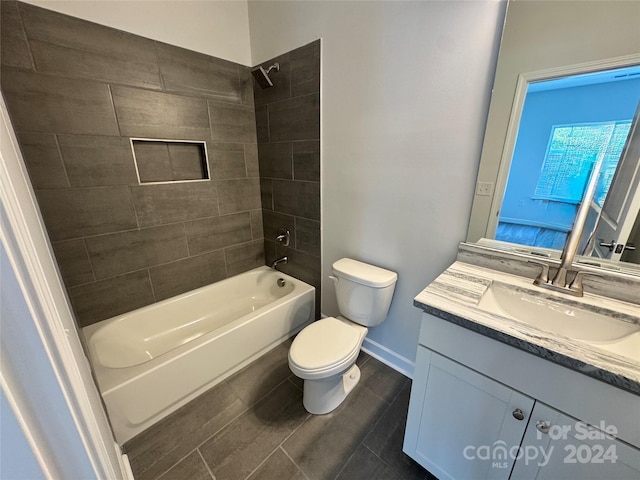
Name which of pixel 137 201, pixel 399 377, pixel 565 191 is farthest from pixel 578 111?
pixel 137 201

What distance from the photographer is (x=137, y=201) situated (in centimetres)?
175

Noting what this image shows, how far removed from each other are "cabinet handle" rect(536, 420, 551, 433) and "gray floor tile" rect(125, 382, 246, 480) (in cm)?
138

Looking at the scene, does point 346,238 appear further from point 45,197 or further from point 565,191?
point 45,197

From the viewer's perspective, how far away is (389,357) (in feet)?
6.05

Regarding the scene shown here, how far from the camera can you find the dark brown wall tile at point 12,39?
1.23 m

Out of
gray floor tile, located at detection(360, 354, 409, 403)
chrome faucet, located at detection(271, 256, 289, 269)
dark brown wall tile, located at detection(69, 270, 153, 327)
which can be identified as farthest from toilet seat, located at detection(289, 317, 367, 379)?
dark brown wall tile, located at detection(69, 270, 153, 327)

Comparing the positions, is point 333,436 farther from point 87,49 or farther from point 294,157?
point 87,49

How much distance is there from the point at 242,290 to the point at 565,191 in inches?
89.0

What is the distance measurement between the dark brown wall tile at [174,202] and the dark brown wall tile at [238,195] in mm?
63

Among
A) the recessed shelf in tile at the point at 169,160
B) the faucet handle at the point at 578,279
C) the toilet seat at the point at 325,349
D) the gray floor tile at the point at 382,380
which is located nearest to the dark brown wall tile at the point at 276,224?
the recessed shelf in tile at the point at 169,160

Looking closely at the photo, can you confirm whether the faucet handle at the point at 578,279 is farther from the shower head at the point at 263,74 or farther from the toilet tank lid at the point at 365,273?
the shower head at the point at 263,74

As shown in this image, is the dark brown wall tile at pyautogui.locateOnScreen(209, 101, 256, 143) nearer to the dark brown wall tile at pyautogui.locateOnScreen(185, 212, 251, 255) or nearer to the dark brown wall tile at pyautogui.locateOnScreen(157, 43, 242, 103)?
the dark brown wall tile at pyautogui.locateOnScreen(157, 43, 242, 103)

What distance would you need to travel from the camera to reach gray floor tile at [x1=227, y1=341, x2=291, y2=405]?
5.31 ft

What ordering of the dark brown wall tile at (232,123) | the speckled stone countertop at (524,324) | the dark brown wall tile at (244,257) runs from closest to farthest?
the speckled stone countertop at (524,324) → the dark brown wall tile at (232,123) → the dark brown wall tile at (244,257)
